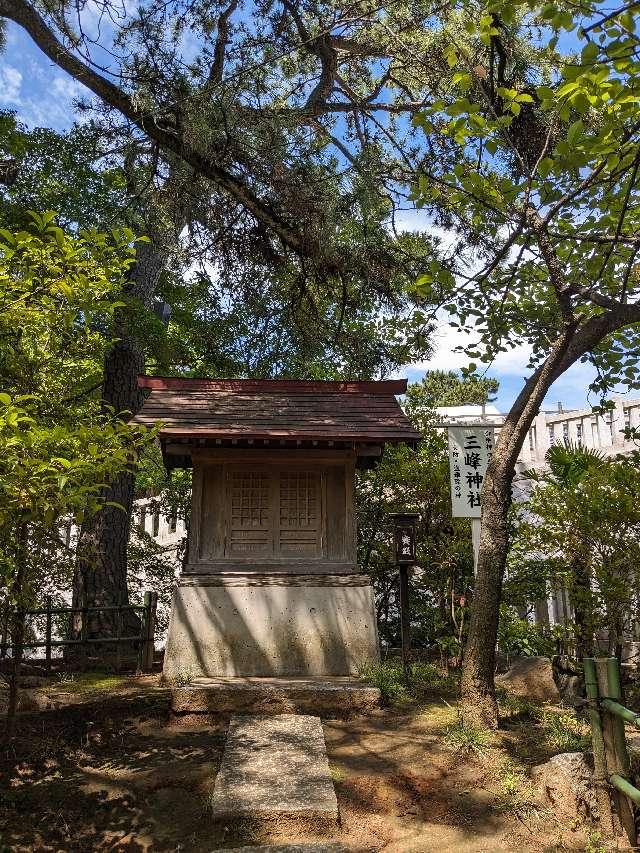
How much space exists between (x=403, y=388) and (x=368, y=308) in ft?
7.21

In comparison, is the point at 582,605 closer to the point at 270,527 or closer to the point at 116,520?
the point at 270,527

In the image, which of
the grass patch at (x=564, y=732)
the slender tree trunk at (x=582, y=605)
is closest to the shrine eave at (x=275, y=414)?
the slender tree trunk at (x=582, y=605)

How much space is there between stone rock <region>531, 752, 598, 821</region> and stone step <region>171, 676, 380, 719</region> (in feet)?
8.95

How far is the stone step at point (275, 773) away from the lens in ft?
15.6

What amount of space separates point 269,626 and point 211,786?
11.0 feet

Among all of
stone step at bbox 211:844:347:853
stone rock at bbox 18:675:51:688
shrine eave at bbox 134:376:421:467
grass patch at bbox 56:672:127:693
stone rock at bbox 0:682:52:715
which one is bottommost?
stone step at bbox 211:844:347:853

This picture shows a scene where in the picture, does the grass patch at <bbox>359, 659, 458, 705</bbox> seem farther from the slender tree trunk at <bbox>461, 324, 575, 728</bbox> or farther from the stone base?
the slender tree trunk at <bbox>461, 324, 575, 728</bbox>

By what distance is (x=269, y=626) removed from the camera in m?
8.71

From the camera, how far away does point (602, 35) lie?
15.5 feet

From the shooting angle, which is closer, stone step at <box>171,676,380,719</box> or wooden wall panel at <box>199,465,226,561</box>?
stone step at <box>171,676,380,719</box>

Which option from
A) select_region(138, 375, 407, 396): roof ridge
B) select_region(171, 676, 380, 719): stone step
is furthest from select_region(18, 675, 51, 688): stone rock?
select_region(138, 375, 407, 396): roof ridge

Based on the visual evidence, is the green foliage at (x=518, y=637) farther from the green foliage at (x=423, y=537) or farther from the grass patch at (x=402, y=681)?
the grass patch at (x=402, y=681)

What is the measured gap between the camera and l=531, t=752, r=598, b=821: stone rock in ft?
15.3

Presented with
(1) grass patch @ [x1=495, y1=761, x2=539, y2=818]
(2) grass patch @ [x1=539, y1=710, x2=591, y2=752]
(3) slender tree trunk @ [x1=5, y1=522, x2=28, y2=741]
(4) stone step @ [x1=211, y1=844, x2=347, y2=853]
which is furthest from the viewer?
(2) grass patch @ [x1=539, y1=710, x2=591, y2=752]
